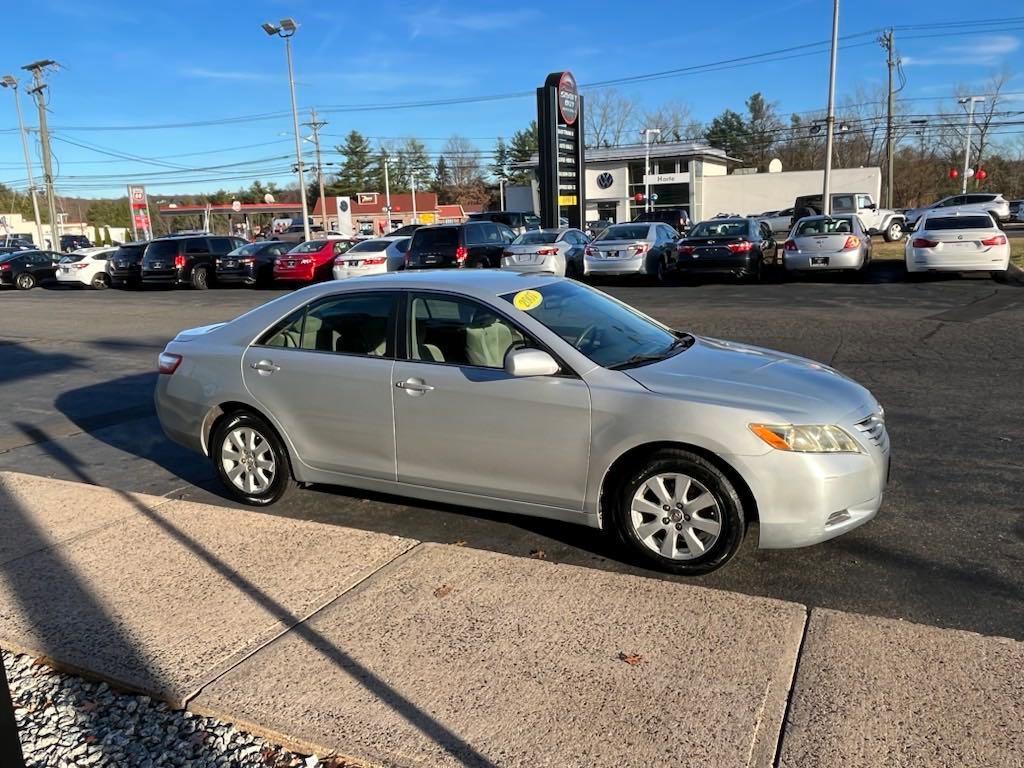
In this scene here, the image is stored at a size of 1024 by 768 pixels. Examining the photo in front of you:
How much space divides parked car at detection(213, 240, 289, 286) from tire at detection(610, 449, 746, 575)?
74.9ft

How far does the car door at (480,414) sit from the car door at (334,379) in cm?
14

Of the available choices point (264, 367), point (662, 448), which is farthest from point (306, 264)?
point (662, 448)

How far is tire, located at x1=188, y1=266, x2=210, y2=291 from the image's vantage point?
86.4 ft

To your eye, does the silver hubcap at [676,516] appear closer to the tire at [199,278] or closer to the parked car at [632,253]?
the parked car at [632,253]

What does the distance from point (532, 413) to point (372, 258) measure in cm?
1979

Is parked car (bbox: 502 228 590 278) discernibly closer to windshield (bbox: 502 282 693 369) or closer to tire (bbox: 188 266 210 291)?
tire (bbox: 188 266 210 291)

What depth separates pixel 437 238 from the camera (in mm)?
21531

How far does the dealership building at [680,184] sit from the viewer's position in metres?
54.8

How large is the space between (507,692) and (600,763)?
0.53 metres

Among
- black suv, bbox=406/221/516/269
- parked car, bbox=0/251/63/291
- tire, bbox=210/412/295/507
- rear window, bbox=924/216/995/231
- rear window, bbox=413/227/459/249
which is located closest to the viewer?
tire, bbox=210/412/295/507

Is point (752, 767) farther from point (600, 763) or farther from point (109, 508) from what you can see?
point (109, 508)

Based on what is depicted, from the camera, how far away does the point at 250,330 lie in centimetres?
528

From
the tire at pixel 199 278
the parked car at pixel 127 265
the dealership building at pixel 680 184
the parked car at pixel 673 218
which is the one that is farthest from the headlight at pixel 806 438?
the dealership building at pixel 680 184

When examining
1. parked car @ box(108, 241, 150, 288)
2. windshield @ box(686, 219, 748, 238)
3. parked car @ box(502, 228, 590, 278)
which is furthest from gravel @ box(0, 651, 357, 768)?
parked car @ box(108, 241, 150, 288)
